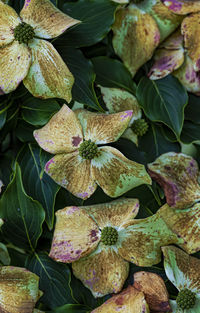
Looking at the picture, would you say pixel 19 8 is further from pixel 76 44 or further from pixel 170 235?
Answer: pixel 170 235

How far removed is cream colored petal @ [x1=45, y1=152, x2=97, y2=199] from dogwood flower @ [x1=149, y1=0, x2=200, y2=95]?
28cm

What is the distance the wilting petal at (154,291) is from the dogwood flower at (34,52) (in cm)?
35

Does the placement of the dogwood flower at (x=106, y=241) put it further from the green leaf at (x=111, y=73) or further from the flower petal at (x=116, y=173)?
the green leaf at (x=111, y=73)

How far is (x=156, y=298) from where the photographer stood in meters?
0.85

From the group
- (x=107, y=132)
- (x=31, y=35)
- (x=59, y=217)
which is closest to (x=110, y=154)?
(x=107, y=132)

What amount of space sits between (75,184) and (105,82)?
0.83ft

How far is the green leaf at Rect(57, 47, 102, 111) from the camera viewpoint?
3.10 feet

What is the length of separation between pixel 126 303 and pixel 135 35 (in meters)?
0.52

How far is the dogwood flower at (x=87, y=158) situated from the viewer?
0.87 metres

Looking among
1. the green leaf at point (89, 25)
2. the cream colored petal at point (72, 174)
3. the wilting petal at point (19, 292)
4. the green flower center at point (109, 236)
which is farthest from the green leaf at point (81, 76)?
the wilting petal at point (19, 292)

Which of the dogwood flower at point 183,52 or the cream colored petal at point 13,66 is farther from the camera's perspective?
the dogwood flower at point 183,52

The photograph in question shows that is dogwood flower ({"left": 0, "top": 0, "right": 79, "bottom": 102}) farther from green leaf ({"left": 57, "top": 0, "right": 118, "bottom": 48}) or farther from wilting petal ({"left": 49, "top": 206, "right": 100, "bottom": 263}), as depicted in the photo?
wilting petal ({"left": 49, "top": 206, "right": 100, "bottom": 263})

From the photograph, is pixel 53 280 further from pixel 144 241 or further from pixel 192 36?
pixel 192 36

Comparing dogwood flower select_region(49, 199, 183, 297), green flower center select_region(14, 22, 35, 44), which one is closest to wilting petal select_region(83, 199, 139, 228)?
dogwood flower select_region(49, 199, 183, 297)
